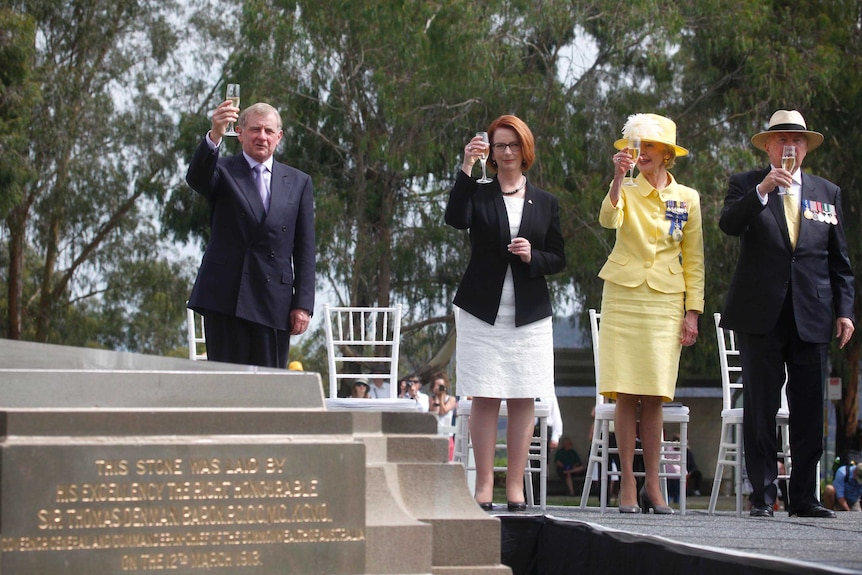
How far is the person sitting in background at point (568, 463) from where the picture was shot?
23.5 meters

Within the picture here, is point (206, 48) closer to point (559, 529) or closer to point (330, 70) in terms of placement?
point (330, 70)

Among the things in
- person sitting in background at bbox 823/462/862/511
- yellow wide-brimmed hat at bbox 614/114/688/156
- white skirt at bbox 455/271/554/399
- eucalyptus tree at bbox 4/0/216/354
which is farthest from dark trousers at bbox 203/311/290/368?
eucalyptus tree at bbox 4/0/216/354

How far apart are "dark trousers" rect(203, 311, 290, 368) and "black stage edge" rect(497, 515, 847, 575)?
1.21 meters

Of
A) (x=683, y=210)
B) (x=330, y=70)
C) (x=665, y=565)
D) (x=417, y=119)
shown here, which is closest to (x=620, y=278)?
(x=683, y=210)

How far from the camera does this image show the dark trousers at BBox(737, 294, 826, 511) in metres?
6.45

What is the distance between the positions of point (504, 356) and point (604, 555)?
140 centimetres

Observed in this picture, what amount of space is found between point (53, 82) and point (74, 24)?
1.97 meters

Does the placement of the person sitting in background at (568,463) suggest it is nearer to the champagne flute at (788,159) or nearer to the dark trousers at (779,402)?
the dark trousers at (779,402)

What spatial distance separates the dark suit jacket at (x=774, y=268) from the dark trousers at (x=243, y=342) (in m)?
2.28

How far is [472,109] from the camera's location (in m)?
18.7

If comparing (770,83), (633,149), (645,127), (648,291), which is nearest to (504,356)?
(648,291)

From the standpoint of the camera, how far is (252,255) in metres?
5.69

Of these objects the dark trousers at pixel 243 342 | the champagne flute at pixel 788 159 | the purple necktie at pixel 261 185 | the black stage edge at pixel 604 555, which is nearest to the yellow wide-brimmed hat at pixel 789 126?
the champagne flute at pixel 788 159

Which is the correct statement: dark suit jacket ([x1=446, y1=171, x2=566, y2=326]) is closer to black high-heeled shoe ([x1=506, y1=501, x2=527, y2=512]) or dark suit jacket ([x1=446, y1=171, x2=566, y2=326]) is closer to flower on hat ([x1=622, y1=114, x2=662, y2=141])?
flower on hat ([x1=622, y1=114, x2=662, y2=141])
